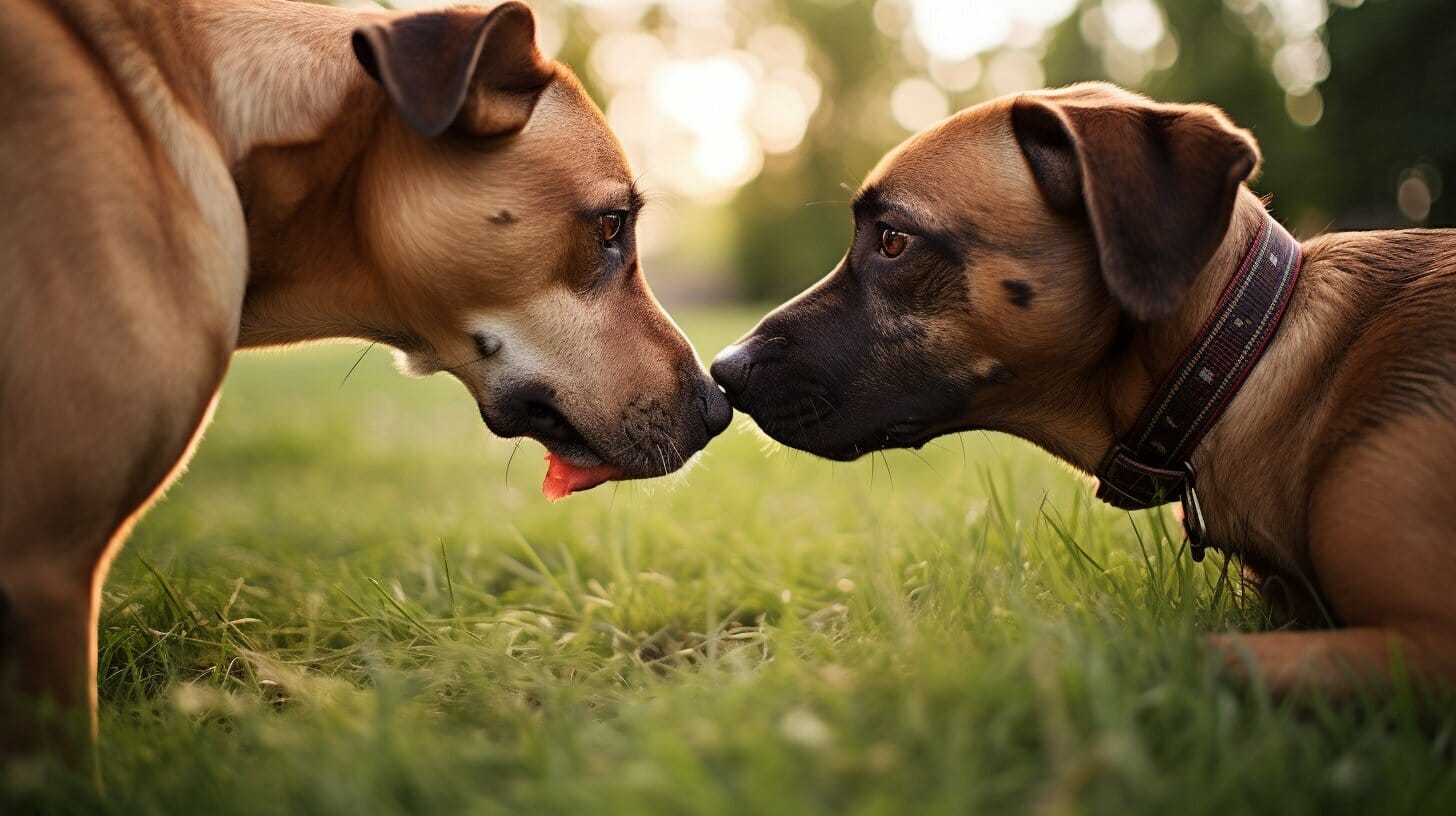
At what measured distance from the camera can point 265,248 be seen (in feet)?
9.75

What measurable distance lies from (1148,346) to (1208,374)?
19cm

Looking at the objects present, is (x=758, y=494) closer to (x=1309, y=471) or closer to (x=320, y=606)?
(x=320, y=606)

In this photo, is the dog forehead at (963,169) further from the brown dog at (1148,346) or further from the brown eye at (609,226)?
the brown eye at (609,226)

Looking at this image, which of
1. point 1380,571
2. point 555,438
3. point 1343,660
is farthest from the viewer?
point 555,438

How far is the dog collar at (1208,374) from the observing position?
2953 mm

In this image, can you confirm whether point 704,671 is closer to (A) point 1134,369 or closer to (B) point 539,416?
(B) point 539,416

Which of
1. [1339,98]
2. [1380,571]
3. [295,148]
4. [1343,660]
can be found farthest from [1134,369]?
[1339,98]

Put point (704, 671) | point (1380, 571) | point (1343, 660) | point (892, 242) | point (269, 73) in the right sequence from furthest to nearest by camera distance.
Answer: point (892, 242), point (269, 73), point (704, 671), point (1380, 571), point (1343, 660)

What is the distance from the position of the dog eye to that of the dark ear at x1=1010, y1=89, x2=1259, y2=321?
147 cm

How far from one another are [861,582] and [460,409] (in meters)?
8.72

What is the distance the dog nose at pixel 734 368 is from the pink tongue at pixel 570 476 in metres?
0.52

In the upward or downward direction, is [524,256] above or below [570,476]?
A: above

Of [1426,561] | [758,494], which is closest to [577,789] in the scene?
[1426,561]

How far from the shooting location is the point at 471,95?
10.1 ft
